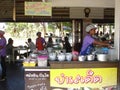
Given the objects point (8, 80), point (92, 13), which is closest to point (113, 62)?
point (8, 80)

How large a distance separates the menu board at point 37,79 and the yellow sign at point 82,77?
101mm

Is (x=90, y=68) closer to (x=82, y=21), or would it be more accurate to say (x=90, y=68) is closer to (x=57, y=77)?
(x=57, y=77)

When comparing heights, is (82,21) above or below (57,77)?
above

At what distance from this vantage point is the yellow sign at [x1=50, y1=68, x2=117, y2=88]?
21.1ft

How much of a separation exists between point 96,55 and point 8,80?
14.5 feet

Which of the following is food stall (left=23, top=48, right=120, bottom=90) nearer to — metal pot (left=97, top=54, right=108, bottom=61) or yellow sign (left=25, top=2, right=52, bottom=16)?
metal pot (left=97, top=54, right=108, bottom=61)

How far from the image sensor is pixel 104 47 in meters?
7.20

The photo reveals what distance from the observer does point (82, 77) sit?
6465 millimetres

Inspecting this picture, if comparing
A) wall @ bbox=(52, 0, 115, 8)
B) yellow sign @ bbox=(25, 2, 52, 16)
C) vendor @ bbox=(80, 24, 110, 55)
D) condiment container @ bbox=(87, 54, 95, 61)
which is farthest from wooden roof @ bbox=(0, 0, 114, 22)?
condiment container @ bbox=(87, 54, 95, 61)

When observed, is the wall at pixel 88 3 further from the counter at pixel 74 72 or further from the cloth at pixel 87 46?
the counter at pixel 74 72

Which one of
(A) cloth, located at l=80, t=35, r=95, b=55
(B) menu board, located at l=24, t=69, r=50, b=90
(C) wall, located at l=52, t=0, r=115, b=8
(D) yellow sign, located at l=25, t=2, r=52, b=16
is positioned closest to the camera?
(B) menu board, located at l=24, t=69, r=50, b=90

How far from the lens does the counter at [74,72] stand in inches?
252

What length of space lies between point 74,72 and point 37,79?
754mm

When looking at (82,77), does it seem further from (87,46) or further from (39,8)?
(39,8)
